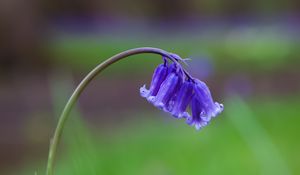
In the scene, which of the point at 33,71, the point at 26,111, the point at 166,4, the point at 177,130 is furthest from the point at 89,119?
the point at 166,4

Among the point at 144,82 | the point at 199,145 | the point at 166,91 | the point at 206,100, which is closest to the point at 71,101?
the point at 166,91

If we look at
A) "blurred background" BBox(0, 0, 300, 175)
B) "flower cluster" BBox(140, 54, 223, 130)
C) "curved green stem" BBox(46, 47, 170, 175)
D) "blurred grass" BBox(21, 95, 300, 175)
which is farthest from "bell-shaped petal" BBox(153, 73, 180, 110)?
"blurred grass" BBox(21, 95, 300, 175)

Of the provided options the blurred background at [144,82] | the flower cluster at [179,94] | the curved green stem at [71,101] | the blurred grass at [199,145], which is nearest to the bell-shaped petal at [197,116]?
the flower cluster at [179,94]

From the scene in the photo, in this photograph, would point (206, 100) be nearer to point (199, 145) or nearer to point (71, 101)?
point (71, 101)

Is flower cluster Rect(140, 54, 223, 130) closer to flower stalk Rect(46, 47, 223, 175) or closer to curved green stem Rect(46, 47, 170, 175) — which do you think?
flower stalk Rect(46, 47, 223, 175)

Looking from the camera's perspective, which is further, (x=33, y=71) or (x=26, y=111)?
(x=33, y=71)

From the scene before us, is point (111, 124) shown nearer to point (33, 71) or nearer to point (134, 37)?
point (33, 71)

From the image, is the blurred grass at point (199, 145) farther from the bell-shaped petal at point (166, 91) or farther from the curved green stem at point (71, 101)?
the curved green stem at point (71, 101)
